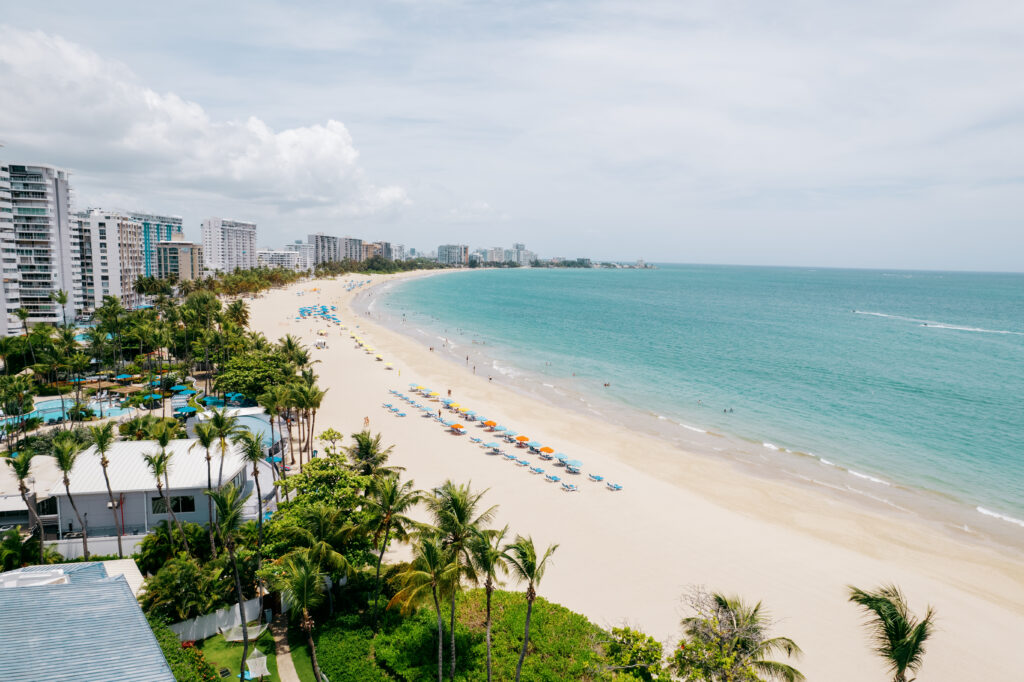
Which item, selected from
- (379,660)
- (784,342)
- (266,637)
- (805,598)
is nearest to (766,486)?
(805,598)

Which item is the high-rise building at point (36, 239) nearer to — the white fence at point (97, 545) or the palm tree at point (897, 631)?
the white fence at point (97, 545)

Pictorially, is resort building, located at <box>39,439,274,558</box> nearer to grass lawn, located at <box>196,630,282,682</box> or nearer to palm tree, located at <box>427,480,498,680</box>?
grass lawn, located at <box>196,630,282,682</box>

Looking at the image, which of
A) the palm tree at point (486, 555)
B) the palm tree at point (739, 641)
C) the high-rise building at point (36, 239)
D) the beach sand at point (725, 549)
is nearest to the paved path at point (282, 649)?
the beach sand at point (725, 549)

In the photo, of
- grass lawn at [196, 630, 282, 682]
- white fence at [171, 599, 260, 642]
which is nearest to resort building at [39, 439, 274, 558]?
white fence at [171, 599, 260, 642]

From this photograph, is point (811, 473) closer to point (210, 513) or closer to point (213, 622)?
point (213, 622)

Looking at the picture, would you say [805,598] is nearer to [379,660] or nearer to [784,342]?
[379,660]

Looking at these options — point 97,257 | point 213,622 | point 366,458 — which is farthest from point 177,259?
point 213,622
